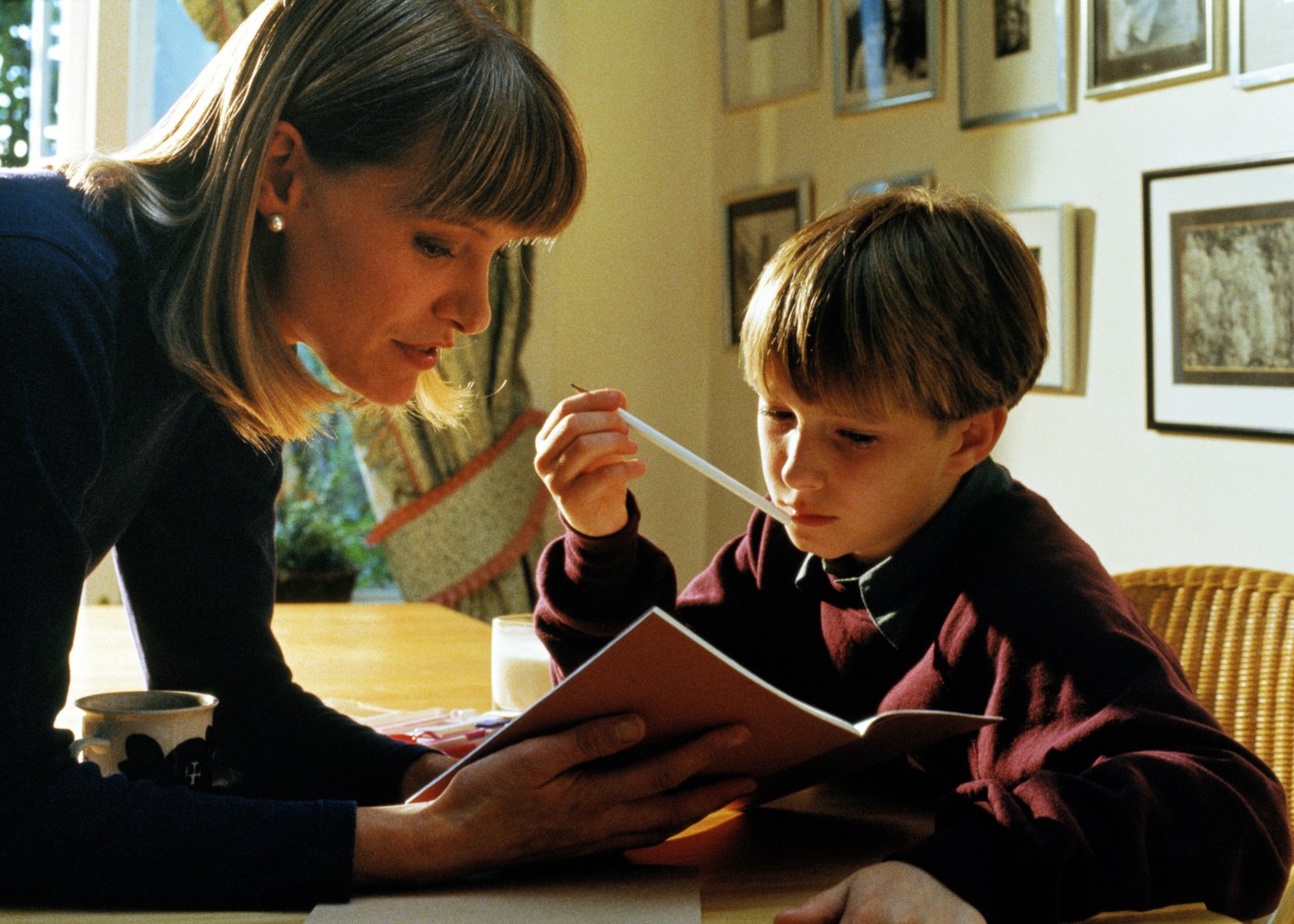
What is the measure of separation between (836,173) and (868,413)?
2080 mm

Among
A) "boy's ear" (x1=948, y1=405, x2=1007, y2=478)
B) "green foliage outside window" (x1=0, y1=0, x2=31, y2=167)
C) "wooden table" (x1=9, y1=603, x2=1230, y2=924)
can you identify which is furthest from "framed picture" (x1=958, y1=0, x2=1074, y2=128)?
"green foliage outside window" (x1=0, y1=0, x2=31, y2=167)

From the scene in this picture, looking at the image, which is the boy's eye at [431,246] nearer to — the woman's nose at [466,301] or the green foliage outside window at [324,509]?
the woman's nose at [466,301]

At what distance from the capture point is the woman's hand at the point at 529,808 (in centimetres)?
77

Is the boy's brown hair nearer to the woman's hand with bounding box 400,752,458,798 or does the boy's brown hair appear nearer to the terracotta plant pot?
the woman's hand with bounding box 400,752,458,798

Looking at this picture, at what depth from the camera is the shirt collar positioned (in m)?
1.04

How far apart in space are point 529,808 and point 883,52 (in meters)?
2.36

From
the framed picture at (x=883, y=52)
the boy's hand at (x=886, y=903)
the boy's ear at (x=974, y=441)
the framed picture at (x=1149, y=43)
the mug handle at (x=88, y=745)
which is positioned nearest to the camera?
the boy's hand at (x=886, y=903)

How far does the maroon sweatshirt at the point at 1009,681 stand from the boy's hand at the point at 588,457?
0.04m

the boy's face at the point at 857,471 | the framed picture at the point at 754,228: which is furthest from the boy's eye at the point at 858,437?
the framed picture at the point at 754,228

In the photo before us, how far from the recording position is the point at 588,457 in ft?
3.63

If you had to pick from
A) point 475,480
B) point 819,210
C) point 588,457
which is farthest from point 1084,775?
point 475,480

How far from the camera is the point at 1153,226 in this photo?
218 cm

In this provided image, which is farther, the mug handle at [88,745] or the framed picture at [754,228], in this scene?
the framed picture at [754,228]

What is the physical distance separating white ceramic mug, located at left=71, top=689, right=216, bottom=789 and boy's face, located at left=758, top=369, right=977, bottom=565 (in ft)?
1.52
